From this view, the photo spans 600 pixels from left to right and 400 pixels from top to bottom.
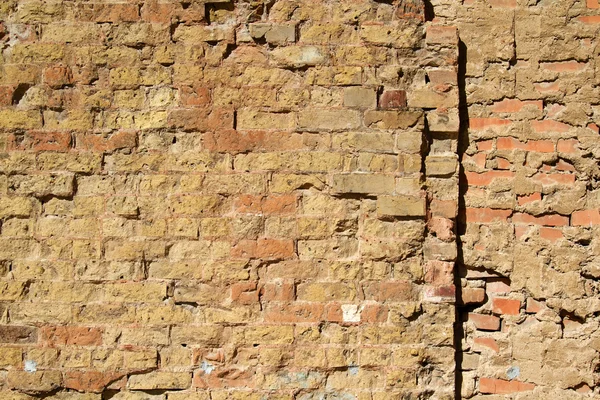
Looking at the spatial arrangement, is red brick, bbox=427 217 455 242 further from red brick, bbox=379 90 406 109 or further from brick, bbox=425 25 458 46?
brick, bbox=425 25 458 46

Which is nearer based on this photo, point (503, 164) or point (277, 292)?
point (277, 292)

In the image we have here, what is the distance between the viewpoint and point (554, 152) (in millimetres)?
2242

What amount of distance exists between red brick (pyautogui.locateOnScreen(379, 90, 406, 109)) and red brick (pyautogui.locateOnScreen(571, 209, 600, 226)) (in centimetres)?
90

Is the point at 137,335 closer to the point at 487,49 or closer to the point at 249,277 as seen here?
the point at 249,277

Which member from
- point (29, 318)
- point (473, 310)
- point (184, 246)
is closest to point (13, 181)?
point (29, 318)

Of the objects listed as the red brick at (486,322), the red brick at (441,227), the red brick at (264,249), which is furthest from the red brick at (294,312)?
the red brick at (486,322)

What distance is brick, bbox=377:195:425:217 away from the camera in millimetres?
2146

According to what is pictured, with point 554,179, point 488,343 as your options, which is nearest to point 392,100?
point 554,179

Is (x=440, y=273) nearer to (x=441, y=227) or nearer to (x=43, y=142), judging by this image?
(x=441, y=227)

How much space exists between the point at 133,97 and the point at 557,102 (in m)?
1.85

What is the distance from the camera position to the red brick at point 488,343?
2242 millimetres

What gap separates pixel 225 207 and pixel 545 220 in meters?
1.39

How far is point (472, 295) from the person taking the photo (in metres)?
2.26

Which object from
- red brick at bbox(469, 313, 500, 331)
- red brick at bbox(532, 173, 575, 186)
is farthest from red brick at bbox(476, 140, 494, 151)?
red brick at bbox(469, 313, 500, 331)
